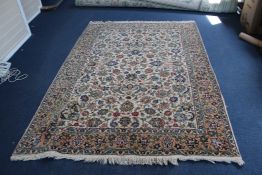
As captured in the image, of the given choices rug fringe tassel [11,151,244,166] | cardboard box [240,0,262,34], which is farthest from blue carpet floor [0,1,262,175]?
cardboard box [240,0,262,34]

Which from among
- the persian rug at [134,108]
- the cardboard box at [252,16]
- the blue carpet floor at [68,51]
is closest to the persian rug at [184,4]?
the blue carpet floor at [68,51]

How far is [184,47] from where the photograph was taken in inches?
101

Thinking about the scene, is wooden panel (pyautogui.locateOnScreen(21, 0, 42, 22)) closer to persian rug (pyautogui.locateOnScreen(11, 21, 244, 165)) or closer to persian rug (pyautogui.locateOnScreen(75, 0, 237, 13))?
persian rug (pyautogui.locateOnScreen(75, 0, 237, 13))

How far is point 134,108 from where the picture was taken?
1880 mm

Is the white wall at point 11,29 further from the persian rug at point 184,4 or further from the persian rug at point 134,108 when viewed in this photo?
the persian rug at point 184,4

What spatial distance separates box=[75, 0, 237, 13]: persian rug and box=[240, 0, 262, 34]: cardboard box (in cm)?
35

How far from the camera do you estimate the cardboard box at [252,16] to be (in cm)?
258

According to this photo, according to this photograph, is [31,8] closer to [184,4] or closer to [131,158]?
[184,4]

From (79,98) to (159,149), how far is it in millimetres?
798

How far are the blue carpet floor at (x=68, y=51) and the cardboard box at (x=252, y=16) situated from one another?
0.13 meters

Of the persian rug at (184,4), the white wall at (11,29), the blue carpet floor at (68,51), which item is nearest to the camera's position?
the blue carpet floor at (68,51)

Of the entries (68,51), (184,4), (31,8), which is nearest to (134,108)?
(68,51)

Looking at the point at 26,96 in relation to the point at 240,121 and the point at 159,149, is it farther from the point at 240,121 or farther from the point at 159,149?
the point at 240,121

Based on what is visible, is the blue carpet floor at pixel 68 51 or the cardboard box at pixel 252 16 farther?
the cardboard box at pixel 252 16
